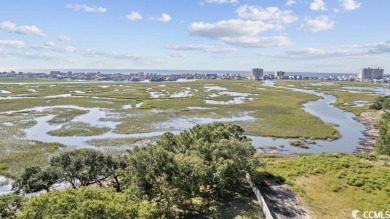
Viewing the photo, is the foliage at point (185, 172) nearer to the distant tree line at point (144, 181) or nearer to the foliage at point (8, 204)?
the distant tree line at point (144, 181)

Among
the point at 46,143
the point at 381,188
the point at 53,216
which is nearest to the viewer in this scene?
the point at 53,216

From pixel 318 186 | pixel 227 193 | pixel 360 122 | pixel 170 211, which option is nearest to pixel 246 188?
pixel 227 193

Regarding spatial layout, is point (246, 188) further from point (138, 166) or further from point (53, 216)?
point (53, 216)

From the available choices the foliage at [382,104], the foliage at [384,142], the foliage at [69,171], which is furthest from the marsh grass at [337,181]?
the foliage at [382,104]

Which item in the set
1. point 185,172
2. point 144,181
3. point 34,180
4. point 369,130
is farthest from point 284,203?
point 369,130

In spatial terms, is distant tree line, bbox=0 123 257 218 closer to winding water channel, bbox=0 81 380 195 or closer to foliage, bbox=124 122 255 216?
foliage, bbox=124 122 255 216
